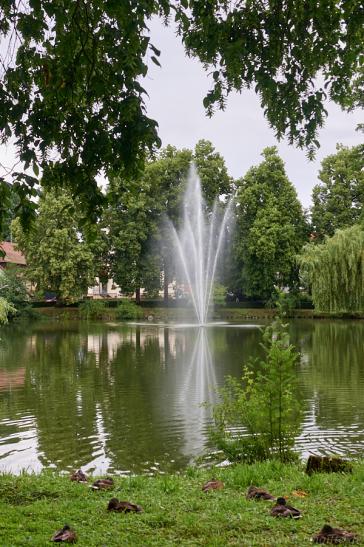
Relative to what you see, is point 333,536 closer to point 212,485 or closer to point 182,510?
point 182,510

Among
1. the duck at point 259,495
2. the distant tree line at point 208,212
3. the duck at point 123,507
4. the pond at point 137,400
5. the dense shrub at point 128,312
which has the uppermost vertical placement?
the distant tree line at point 208,212

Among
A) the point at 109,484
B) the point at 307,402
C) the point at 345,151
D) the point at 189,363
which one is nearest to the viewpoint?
the point at 109,484

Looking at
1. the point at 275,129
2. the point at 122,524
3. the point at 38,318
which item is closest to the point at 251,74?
the point at 275,129

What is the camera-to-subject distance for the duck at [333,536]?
421cm

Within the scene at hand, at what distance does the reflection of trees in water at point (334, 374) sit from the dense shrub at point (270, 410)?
3474 mm

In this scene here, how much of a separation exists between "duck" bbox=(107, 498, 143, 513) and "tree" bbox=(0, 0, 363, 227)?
254 cm

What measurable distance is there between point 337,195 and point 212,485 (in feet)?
158

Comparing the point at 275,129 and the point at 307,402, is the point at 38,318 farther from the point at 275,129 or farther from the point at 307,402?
the point at 275,129

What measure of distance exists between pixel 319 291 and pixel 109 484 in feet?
99.2

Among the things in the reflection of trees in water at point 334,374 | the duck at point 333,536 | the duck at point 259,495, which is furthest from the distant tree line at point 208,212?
the duck at point 333,536

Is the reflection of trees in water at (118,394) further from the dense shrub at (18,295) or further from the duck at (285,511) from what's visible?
the dense shrub at (18,295)

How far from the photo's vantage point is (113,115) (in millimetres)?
4348

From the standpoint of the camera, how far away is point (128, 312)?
160 feet

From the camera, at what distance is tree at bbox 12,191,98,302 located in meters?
48.0
